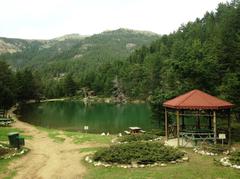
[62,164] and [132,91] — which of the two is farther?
[132,91]

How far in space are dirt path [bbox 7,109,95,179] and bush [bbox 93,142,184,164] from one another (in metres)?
1.72

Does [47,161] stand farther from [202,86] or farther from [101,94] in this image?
[101,94]

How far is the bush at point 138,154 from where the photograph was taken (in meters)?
20.5

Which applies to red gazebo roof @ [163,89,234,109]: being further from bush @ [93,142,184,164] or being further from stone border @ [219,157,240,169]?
stone border @ [219,157,240,169]

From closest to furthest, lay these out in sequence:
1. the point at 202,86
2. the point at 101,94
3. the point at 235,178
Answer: the point at 235,178 < the point at 202,86 < the point at 101,94

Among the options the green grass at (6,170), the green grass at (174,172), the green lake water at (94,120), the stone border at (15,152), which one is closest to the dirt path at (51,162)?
the green grass at (6,170)

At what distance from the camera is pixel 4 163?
21.7 metres

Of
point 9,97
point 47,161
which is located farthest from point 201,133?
point 9,97

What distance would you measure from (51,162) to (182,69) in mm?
21985

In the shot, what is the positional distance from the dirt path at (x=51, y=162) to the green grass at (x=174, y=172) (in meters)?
1.20

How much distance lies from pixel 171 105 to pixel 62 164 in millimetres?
10496

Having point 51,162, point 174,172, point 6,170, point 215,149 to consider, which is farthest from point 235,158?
point 6,170

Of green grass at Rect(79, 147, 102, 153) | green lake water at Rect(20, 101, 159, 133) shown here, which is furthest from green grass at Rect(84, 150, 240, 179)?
green lake water at Rect(20, 101, 159, 133)

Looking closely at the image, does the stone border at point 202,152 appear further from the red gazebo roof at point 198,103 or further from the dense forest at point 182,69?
the dense forest at point 182,69
